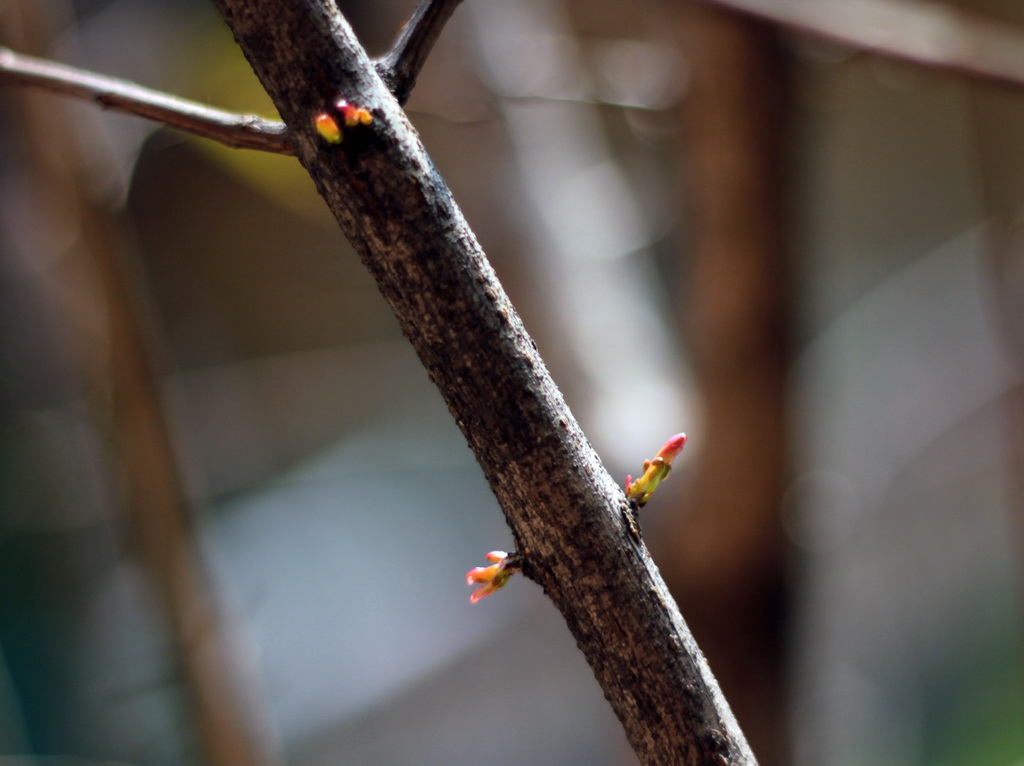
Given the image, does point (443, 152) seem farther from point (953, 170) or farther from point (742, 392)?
point (953, 170)

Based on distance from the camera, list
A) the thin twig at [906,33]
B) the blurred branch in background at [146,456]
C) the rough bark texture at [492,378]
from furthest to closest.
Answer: the blurred branch in background at [146,456] → the thin twig at [906,33] → the rough bark texture at [492,378]

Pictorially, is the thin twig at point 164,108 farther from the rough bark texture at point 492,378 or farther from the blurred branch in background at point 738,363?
the blurred branch in background at point 738,363

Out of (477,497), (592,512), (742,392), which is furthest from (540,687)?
(592,512)

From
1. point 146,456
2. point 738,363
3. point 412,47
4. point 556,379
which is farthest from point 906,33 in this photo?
point 146,456

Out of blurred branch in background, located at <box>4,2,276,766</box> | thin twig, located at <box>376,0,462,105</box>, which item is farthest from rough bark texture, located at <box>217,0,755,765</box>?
blurred branch in background, located at <box>4,2,276,766</box>

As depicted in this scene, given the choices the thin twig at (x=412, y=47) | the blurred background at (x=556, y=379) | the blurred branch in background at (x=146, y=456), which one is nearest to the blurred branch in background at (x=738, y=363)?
the blurred background at (x=556, y=379)

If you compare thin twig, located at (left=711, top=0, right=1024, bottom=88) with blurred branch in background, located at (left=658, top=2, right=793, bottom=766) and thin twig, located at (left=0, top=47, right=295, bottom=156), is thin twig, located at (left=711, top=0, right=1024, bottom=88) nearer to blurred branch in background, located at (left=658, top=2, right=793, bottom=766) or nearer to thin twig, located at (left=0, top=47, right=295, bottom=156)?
blurred branch in background, located at (left=658, top=2, right=793, bottom=766)
